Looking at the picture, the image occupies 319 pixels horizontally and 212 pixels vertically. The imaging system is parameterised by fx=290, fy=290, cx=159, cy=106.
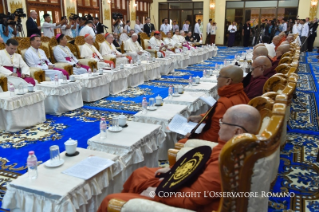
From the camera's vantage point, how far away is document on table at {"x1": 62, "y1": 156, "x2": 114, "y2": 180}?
1.84 m

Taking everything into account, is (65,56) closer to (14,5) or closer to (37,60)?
(37,60)

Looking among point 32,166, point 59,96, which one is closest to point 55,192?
point 32,166

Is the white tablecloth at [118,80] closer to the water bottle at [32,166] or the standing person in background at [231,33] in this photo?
the water bottle at [32,166]

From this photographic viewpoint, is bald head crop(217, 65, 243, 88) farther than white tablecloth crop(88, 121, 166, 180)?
Yes

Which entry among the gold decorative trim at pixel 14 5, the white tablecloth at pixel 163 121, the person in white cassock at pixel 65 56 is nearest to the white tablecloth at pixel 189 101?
the white tablecloth at pixel 163 121

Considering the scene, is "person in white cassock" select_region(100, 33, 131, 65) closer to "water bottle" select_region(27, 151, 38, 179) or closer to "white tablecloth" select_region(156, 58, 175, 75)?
"white tablecloth" select_region(156, 58, 175, 75)

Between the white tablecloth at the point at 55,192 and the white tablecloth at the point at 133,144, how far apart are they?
0.32 m

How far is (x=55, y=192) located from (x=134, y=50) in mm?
7514

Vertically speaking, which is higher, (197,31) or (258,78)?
(197,31)

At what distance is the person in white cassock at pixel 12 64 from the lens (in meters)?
4.73

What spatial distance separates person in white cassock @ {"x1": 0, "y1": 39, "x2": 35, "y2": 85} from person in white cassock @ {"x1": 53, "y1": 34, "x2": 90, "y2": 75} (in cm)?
114

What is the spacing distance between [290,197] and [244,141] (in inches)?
67.5

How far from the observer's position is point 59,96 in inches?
172

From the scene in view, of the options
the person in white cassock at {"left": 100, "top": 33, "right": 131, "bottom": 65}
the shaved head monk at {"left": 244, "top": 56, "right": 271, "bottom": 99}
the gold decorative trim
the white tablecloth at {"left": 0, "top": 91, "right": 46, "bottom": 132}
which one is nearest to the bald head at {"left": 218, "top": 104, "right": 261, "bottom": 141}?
the shaved head monk at {"left": 244, "top": 56, "right": 271, "bottom": 99}
